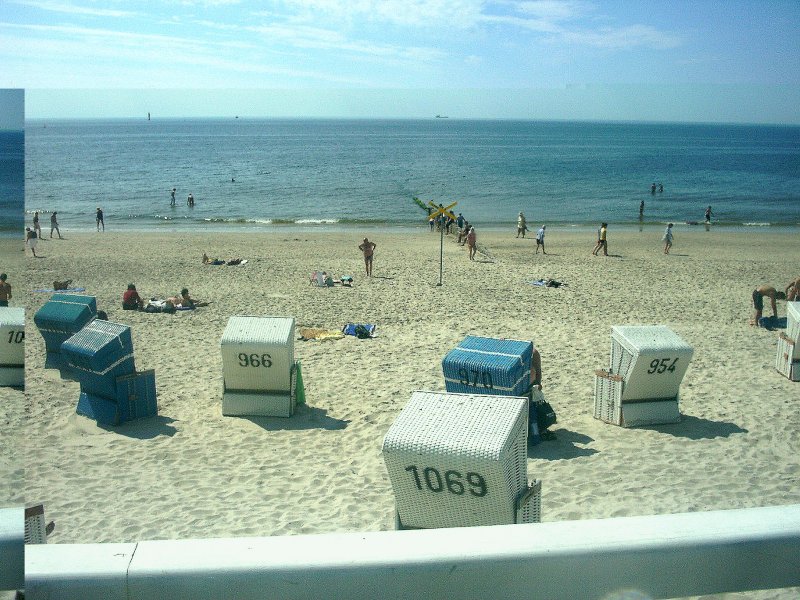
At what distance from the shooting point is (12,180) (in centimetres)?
114

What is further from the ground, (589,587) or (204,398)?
(589,587)

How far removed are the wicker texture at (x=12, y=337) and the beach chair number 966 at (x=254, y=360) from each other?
25.5 ft

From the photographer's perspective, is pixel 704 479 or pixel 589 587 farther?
pixel 704 479

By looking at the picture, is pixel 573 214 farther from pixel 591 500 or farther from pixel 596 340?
pixel 591 500

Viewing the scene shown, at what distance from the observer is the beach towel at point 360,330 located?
12.9 m

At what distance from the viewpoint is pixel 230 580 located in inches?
40.8

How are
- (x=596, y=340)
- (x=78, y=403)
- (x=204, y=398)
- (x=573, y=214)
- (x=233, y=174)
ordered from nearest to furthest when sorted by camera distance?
(x=78, y=403) → (x=204, y=398) → (x=596, y=340) → (x=573, y=214) → (x=233, y=174)

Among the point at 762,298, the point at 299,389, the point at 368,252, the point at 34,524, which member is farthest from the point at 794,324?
the point at 368,252

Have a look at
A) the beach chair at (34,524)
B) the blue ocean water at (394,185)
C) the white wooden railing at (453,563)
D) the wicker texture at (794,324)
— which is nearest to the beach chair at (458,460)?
the beach chair at (34,524)

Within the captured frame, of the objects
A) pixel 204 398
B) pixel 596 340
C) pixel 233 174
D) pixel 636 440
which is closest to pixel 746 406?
pixel 636 440

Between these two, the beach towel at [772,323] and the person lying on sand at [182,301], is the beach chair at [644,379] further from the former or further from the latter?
the person lying on sand at [182,301]

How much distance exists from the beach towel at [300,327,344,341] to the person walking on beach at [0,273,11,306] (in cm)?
1148

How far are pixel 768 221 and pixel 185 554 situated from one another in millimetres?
46655

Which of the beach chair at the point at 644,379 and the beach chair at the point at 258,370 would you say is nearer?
the beach chair at the point at 644,379
